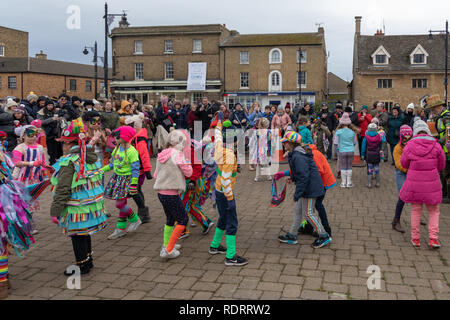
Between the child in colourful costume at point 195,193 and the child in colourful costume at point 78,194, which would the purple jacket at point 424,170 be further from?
the child in colourful costume at point 78,194

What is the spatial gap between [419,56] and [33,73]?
45463 mm

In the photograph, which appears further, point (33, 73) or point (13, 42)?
point (13, 42)

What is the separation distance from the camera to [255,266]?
5199 millimetres

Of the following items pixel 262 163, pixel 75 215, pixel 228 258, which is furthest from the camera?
pixel 262 163

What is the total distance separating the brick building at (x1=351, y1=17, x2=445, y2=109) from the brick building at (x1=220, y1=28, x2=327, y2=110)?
15.1 feet

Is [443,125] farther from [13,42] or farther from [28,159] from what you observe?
[13,42]

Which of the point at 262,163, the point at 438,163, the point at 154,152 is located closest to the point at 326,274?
the point at 438,163

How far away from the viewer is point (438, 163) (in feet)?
19.2

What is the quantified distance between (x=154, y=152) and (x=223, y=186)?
37.5ft

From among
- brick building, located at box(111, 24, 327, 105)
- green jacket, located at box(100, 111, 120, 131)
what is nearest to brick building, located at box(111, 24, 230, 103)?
brick building, located at box(111, 24, 327, 105)

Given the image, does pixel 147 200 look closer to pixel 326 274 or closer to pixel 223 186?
pixel 223 186

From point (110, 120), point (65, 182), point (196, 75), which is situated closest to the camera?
point (65, 182)

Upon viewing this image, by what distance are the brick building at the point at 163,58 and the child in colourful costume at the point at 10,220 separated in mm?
42548

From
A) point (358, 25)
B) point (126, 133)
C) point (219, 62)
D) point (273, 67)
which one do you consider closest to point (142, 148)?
point (126, 133)
